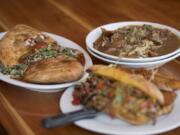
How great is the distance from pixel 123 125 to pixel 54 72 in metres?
0.27

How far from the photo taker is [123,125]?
980 mm

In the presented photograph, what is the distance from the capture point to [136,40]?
52.6 inches

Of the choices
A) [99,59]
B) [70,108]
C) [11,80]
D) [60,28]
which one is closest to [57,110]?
[70,108]

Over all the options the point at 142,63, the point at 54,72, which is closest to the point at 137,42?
the point at 142,63

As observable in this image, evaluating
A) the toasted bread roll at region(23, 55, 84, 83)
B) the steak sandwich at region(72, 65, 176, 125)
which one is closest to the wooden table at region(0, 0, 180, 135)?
the toasted bread roll at region(23, 55, 84, 83)

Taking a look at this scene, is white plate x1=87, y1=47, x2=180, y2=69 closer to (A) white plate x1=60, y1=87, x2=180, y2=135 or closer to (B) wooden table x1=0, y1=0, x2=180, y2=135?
(B) wooden table x1=0, y1=0, x2=180, y2=135

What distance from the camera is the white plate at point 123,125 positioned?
950 millimetres

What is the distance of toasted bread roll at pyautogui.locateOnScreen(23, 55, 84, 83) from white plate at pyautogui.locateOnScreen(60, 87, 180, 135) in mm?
111

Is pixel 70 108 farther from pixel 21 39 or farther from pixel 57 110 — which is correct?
pixel 21 39

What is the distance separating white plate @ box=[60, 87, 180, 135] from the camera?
950 millimetres

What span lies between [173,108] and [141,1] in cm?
97

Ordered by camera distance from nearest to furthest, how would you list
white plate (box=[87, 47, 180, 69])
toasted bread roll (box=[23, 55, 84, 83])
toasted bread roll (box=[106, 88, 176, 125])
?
toasted bread roll (box=[106, 88, 176, 125])
toasted bread roll (box=[23, 55, 84, 83])
white plate (box=[87, 47, 180, 69])

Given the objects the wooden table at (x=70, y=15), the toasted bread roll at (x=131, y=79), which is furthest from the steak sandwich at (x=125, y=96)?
the wooden table at (x=70, y=15)

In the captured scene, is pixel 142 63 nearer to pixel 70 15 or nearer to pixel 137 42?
pixel 137 42
